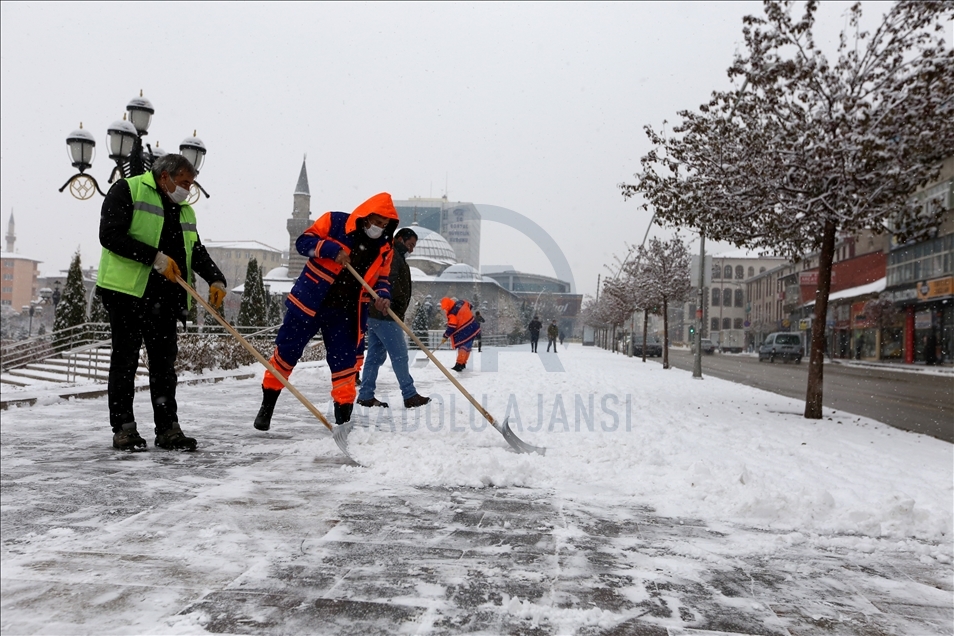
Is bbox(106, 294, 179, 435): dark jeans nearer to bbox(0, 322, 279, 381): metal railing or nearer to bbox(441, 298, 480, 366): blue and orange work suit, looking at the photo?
bbox(0, 322, 279, 381): metal railing

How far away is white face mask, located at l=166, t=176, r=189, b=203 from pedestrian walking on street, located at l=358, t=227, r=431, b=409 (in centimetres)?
302

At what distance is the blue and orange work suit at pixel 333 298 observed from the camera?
4535 mm

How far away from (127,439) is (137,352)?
50cm

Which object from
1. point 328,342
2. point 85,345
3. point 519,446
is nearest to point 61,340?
point 85,345

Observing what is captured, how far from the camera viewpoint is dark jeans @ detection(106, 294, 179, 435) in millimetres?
3672

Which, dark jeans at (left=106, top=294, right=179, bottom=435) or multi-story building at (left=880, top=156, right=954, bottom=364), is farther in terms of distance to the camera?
multi-story building at (left=880, top=156, right=954, bottom=364)

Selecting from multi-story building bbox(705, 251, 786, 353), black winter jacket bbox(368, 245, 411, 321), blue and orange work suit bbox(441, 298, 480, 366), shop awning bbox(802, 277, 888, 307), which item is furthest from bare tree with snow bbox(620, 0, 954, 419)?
multi-story building bbox(705, 251, 786, 353)

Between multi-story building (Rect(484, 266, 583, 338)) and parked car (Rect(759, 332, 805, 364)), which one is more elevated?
multi-story building (Rect(484, 266, 583, 338))

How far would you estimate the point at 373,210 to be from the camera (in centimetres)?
452

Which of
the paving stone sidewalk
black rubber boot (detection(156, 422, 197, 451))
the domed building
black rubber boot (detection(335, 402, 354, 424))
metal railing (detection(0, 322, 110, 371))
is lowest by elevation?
the paving stone sidewalk

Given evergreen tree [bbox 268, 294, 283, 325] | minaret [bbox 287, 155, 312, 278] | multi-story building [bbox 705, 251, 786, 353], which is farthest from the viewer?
multi-story building [bbox 705, 251, 786, 353]

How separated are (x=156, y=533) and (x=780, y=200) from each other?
27.4 feet

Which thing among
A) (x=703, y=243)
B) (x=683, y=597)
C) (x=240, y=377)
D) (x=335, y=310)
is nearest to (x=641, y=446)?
(x=335, y=310)

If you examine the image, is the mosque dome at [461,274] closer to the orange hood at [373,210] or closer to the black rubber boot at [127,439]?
the orange hood at [373,210]
